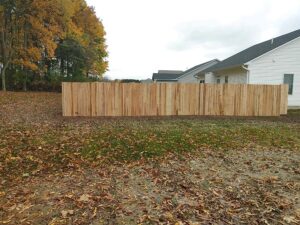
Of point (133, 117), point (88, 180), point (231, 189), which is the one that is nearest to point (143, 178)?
point (88, 180)

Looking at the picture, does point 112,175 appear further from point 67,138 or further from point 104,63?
point 104,63

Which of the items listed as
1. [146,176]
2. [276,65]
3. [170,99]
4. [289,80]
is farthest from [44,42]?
[146,176]

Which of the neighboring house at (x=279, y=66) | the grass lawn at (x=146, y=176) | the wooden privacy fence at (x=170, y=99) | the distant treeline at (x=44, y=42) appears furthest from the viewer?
the distant treeline at (x=44, y=42)

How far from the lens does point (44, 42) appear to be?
21.6 metres

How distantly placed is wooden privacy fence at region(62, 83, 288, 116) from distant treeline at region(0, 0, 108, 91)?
41.9ft

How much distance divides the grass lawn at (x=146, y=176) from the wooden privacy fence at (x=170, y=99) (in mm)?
2616

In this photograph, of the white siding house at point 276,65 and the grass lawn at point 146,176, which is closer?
the grass lawn at point 146,176

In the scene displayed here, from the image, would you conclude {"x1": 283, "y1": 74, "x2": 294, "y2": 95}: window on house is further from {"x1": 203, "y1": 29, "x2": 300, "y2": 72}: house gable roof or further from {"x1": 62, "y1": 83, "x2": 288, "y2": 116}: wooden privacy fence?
{"x1": 62, "y1": 83, "x2": 288, "y2": 116}: wooden privacy fence

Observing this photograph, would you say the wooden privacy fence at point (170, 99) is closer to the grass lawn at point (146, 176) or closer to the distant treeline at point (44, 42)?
the grass lawn at point (146, 176)

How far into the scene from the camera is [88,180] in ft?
13.6

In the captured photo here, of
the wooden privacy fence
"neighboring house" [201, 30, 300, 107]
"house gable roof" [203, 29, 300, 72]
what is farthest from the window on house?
the wooden privacy fence

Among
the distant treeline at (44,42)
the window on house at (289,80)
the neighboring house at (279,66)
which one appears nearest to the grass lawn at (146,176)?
the neighboring house at (279,66)

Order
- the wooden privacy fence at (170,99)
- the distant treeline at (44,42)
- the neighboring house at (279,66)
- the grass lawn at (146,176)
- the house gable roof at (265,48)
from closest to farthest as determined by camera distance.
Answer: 1. the grass lawn at (146,176)
2. the wooden privacy fence at (170,99)
3. the neighboring house at (279,66)
4. the house gable roof at (265,48)
5. the distant treeline at (44,42)

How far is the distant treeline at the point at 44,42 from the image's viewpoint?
20.3 m
